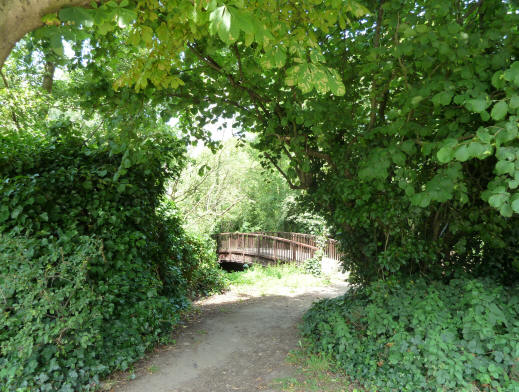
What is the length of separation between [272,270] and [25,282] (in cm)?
969

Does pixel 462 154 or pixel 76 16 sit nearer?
pixel 76 16

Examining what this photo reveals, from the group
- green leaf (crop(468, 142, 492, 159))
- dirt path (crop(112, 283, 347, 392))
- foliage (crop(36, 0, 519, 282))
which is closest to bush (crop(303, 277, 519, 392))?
foliage (crop(36, 0, 519, 282))

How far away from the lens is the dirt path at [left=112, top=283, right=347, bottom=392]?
376cm

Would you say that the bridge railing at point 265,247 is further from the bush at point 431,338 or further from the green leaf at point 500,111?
the green leaf at point 500,111

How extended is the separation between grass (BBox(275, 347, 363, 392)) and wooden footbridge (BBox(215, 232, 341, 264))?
28.4 ft

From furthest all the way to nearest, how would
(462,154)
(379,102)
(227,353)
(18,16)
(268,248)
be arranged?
(268,248)
(379,102)
(227,353)
(462,154)
(18,16)

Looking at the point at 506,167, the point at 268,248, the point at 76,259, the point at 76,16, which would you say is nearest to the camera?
the point at 76,16

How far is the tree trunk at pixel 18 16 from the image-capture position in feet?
5.58

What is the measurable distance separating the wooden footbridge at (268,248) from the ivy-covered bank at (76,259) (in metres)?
8.43

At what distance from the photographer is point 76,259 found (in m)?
3.64

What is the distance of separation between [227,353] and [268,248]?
1164cm

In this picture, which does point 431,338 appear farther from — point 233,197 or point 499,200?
point 233,197

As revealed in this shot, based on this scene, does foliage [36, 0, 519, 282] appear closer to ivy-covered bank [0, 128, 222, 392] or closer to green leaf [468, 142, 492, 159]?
green leaf [468, 142, 492, 159]

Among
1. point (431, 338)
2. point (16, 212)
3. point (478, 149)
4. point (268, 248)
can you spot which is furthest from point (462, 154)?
point (268, 248)
